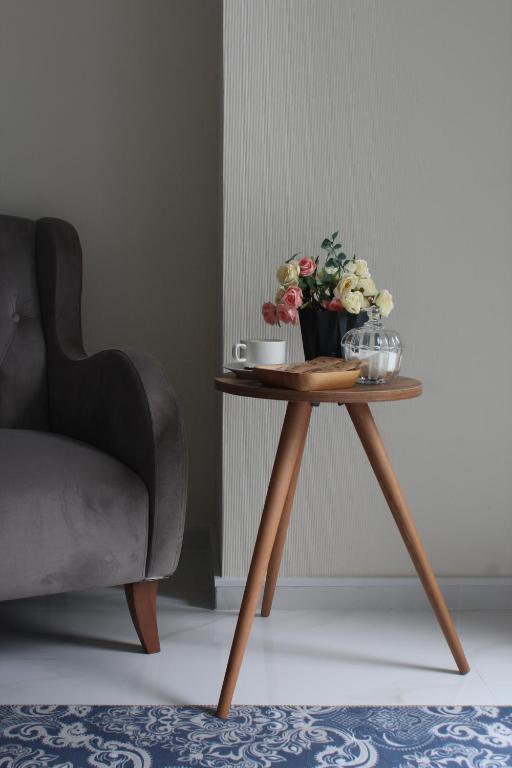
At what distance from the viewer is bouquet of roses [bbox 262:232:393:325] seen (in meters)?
1.63

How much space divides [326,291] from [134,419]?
452mm

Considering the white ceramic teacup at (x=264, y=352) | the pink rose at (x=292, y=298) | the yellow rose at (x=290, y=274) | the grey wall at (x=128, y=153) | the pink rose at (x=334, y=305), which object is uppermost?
the grey wall at (x=128, y=153)

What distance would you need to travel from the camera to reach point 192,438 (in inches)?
91.5

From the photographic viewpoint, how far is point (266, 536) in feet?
4.91

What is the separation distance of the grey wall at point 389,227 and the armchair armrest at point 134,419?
1.03 feet

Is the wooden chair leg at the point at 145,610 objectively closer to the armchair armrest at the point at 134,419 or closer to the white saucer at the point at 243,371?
the armchair armrest at the point at 134,419

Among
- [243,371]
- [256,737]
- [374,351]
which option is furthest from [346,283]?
[256,737]

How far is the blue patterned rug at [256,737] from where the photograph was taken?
1312mm

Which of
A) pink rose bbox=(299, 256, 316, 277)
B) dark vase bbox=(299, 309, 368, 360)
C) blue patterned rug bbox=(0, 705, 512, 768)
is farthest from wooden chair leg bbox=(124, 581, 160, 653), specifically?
pink rose bbox=(299, 256, 316, 277)

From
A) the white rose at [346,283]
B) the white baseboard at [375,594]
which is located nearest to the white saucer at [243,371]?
the white rose at [346,283]

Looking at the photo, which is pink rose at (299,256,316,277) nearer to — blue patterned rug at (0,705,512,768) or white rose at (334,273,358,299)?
white rose at (334,273,358,299)

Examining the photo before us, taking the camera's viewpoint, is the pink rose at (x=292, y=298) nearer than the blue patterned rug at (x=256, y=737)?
No

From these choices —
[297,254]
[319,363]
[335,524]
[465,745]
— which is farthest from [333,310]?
[465,745]

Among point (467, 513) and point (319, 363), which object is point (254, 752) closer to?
point (319, 363)
